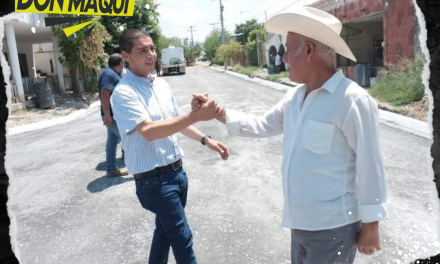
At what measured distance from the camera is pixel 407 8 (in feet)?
41.3

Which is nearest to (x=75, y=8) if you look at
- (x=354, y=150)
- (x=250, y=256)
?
(x=250, y=256)

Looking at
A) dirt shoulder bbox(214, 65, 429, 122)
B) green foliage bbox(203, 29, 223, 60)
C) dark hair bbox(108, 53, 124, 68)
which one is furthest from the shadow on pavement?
green foliage bbox(203, 29, 223, 60)

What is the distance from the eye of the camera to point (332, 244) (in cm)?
191

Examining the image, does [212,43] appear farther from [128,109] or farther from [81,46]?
[128,109]

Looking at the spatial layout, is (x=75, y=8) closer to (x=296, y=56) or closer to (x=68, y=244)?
(x=68, y=244)

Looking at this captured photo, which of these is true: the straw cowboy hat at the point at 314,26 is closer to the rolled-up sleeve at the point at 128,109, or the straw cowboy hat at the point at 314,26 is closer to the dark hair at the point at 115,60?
the rolled-up sleeve at the point at 128,109

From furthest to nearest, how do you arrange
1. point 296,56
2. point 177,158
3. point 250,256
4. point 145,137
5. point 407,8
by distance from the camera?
point 407,8 < point 250,256 < point 177,158 < point 145,137 < point 296,56

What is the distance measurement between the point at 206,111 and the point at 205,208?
2.11m

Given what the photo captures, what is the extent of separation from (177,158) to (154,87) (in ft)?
1.63

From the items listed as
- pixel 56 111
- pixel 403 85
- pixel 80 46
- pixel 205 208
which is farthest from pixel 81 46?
pixel 205 208

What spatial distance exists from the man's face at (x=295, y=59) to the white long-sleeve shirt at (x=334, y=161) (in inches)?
4.5

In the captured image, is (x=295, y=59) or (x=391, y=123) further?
(x=391, y=123)

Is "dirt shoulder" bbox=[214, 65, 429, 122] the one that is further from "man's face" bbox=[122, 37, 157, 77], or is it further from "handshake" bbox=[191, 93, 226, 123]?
"man's face" bbox=[122, 37, 157, 77]

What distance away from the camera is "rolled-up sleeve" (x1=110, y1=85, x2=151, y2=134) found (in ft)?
7.82
